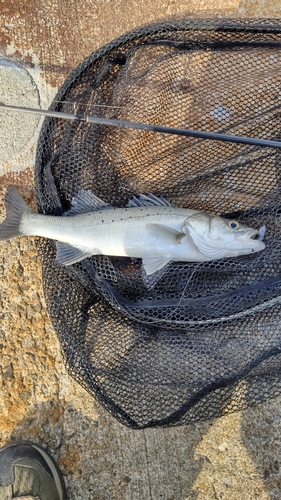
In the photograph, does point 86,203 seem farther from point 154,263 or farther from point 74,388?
point 74,388

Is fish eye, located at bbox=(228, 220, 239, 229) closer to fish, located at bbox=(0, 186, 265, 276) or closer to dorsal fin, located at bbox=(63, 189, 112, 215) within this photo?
fish, located at bbox=(0, 186, 265, 276)

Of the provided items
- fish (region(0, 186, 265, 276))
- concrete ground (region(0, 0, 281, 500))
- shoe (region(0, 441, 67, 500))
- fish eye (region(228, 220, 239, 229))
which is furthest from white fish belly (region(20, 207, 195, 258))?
shoe (region(0, 441, 67, 500))

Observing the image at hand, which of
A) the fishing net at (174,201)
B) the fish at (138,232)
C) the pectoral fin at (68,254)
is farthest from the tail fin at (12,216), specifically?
the pectoral fin at (68,254)

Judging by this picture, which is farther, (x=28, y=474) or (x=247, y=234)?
(x=28, y=474)

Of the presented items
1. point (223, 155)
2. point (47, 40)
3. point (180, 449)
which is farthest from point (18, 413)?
point (47, 40)

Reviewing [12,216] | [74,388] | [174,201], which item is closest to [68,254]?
[12,216]

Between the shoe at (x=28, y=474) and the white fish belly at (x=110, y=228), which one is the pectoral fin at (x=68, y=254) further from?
the shoe at (x=28, y=474)

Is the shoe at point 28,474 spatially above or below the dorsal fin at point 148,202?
below
